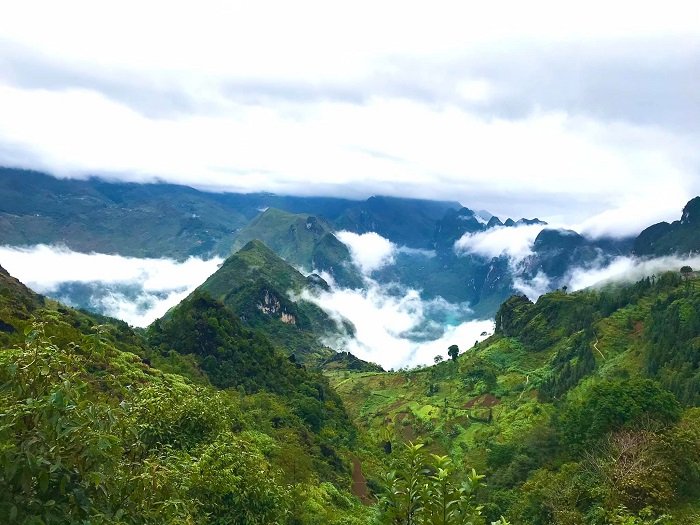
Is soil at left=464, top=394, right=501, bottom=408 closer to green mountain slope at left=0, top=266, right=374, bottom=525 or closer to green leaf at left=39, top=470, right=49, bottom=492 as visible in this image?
green mountain slope at left=0, top=266, right=374, bottom=525

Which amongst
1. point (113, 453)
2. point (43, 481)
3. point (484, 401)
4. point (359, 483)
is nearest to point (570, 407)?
point (359, 483)

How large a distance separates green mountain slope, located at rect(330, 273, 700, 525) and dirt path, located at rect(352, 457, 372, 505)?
2009 millimetres

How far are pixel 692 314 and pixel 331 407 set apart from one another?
76.7 m

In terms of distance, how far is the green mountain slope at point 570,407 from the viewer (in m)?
38.7

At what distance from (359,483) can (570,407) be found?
32621 millimetres

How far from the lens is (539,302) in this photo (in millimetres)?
186125

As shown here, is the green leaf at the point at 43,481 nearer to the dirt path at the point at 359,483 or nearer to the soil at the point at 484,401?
the dirt path at the point at 359,483

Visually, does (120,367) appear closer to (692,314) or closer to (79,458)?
(79,458)

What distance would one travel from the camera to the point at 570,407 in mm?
61719

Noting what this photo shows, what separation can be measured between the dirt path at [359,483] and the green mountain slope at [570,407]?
2.01m

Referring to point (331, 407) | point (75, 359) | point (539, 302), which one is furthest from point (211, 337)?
point (539, 302)

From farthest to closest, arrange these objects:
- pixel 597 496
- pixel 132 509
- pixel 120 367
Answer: pixel 120 367 < pixel 597 496 < pixel 132 509

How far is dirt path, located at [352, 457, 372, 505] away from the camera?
70.8 m

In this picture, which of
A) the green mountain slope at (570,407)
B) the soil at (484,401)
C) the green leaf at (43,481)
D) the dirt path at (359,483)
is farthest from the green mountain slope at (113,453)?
the soil at (484,401)
